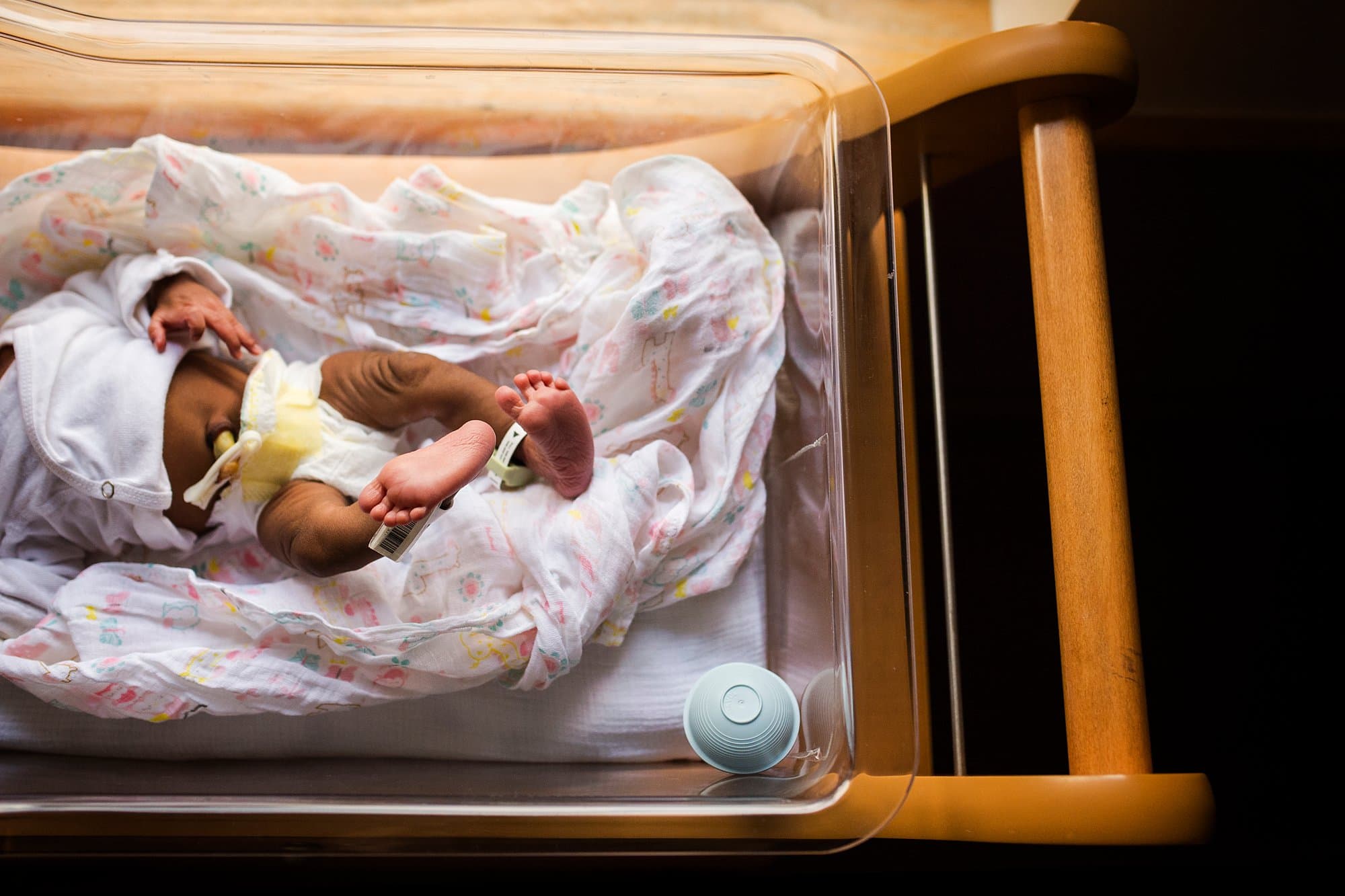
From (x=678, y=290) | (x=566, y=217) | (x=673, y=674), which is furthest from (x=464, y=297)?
(x=673, y=674)

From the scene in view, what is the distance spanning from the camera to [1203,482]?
1358 millimetres

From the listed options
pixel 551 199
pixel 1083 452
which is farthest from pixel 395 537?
pixel 1083 452

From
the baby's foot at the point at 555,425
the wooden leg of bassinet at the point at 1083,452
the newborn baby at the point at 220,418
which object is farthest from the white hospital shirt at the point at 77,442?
the wooden leg of bassinet at the point at 1083,452

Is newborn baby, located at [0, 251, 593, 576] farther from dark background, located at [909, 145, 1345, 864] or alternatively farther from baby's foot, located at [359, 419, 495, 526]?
dark background, located at [909, 145, 1345, 864]

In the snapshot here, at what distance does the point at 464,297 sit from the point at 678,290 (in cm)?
27

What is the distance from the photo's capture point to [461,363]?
1.00 meters

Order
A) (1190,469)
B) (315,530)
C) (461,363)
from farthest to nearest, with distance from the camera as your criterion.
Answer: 1. (1190,469)
2. (461,363)
3. (315,530)

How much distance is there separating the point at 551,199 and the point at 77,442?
1.89ft

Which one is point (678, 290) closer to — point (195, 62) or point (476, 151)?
point (476, 151)

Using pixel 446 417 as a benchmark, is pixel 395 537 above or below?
below

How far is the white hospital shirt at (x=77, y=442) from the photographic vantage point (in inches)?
35.0

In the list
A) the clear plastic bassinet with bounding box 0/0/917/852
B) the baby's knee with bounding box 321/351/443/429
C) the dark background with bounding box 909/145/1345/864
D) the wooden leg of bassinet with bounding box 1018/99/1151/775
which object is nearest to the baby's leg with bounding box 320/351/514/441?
the baby's knee with bounding box 321/351/443/429

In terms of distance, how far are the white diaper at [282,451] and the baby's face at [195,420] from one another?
0.02m

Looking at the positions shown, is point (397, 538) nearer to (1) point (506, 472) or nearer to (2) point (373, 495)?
(2) point (373, 495)
